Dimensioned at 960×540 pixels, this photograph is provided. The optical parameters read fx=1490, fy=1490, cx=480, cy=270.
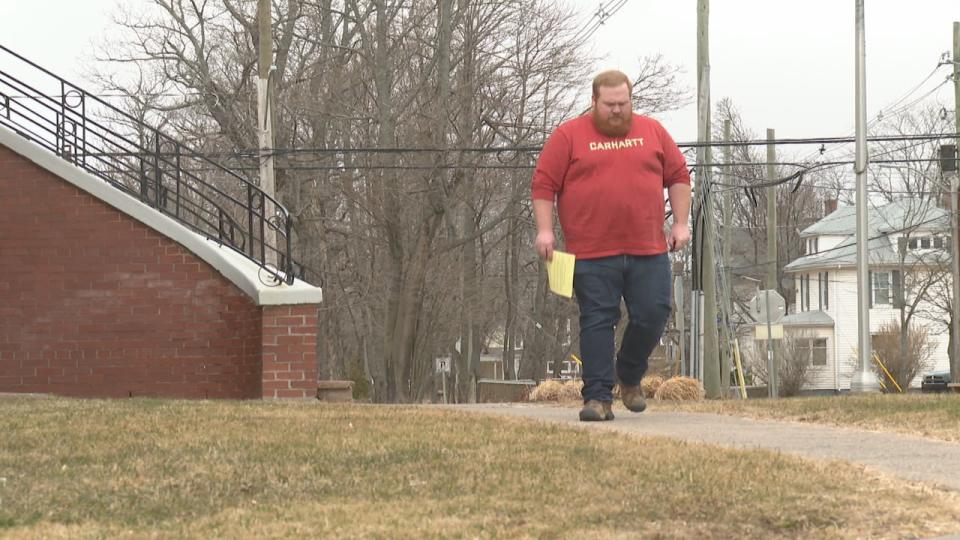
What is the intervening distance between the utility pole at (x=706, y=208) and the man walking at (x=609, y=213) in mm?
20091

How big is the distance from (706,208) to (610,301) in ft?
68.1

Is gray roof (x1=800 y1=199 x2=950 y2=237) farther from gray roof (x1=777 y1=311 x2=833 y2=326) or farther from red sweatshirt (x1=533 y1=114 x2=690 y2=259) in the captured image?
red sweatshirt (x1=533 y1=114 x2=690 y2=259)

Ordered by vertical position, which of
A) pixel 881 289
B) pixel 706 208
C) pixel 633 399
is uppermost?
pixel 706 208

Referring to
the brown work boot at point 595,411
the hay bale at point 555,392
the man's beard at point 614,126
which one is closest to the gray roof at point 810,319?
the hay bale at point 555,392

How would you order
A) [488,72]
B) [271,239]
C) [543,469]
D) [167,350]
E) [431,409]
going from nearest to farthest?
[543,469] → [431,409] → [167,350] → [271,239] → [488,72]

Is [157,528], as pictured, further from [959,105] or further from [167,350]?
[959,105]

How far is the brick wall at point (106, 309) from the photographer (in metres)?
13.5

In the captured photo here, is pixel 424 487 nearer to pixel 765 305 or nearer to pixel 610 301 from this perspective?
pixel 610 301

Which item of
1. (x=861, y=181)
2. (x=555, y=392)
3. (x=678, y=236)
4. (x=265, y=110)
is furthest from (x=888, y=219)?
(x=678, y=236)

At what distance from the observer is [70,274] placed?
44.7ft

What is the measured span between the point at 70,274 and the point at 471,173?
18629mm

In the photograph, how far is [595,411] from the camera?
8.97 metres

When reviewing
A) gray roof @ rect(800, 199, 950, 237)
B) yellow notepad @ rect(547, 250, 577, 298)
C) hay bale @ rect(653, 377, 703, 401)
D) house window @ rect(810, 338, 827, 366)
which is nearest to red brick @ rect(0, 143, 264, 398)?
hay bale @ rect(653, 377, 703, 401)

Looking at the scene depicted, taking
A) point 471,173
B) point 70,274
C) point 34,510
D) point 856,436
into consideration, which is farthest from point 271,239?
point 34,510
